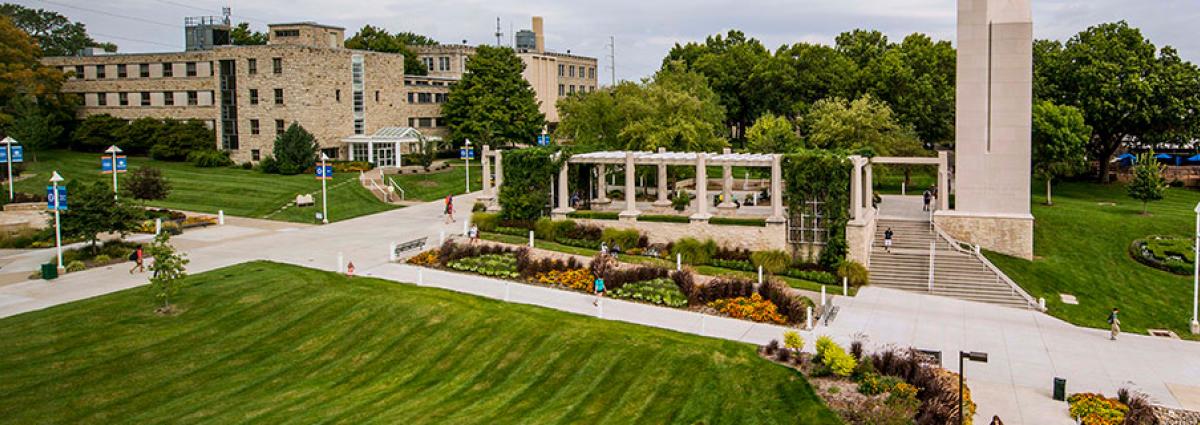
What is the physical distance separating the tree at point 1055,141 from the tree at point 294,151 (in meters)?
48.3

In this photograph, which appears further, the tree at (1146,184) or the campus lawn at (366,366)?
the tree at (1146,184)

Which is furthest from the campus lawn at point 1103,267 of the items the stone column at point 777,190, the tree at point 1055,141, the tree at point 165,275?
the tree at point 165,275

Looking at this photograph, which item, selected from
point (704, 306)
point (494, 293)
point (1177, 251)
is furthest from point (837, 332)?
point (1177, 251)

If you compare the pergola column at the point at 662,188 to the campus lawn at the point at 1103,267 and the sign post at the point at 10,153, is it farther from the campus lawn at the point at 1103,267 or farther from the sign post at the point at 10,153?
the sign post at the point at 10,153

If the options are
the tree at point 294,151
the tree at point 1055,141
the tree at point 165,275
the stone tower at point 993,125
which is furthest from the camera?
the tree at point 294,151

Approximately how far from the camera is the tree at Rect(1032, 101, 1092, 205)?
56469 millimetres

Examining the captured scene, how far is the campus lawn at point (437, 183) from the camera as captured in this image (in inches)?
2353

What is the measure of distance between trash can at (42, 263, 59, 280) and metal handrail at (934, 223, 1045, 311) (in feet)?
125

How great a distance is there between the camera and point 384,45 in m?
100

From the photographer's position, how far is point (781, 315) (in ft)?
104

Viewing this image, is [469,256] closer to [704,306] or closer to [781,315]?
[704,306]

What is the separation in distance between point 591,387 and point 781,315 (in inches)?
397

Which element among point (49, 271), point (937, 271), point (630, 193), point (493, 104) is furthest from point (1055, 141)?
point (49, 271)

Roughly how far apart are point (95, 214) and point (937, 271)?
36118mm
